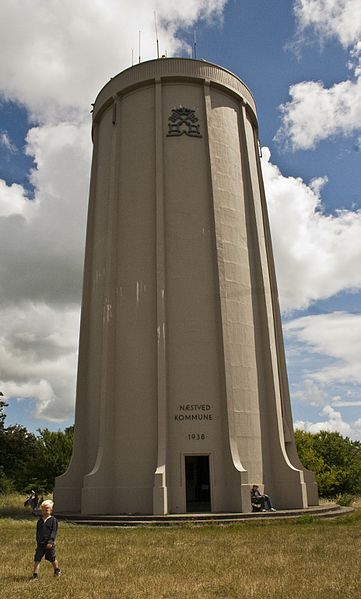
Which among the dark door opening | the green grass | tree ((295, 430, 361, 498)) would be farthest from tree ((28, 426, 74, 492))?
the green grass

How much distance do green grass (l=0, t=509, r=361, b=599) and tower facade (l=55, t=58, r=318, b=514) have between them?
5269 millimetres

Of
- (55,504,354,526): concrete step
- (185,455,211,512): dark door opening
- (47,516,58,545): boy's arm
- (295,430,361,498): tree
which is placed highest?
(295,430,361,498): tree

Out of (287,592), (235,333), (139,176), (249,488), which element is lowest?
(287,592)

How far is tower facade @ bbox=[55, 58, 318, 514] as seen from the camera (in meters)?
22.0

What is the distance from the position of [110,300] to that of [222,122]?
11.2 m

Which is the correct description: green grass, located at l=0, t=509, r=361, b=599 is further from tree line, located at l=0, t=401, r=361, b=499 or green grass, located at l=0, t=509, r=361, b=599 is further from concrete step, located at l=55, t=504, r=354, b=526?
tree line, located at l=0, t=401, r=361, b=499

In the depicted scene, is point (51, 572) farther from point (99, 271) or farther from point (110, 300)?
point (99, 271)

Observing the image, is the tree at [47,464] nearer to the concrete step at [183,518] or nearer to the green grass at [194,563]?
the concrete step at [183,518]

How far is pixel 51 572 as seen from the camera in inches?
388

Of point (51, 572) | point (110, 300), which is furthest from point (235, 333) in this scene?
point (51, 572)

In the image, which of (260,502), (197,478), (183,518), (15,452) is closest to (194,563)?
(183,518)

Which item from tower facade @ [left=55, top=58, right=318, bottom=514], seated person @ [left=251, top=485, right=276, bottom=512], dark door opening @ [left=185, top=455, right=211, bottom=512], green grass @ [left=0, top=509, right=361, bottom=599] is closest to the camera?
green grass @ [left=0, top=509, right=361, bottom=599]

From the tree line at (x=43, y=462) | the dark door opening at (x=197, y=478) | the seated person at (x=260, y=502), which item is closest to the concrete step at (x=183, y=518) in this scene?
the seated person at (x=260, y=502)

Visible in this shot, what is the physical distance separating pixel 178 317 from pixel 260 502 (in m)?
8.35
